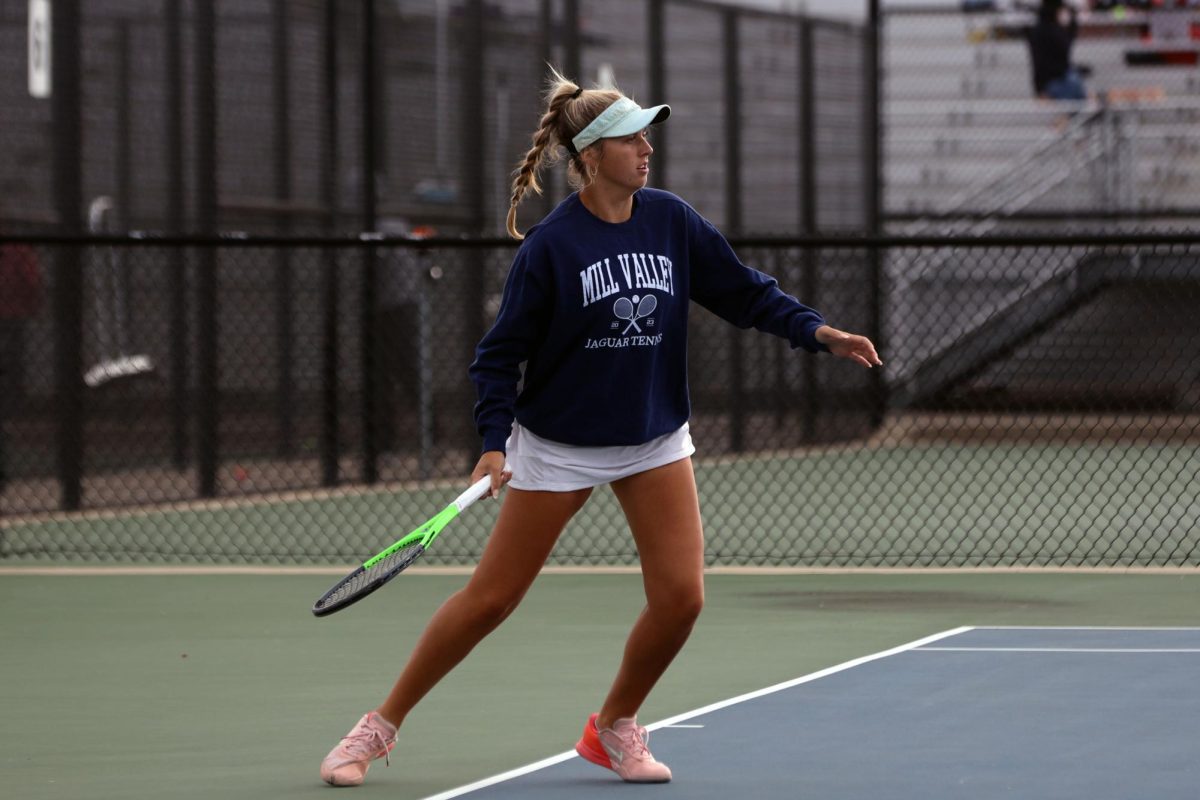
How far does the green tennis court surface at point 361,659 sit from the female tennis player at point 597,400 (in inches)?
12.1

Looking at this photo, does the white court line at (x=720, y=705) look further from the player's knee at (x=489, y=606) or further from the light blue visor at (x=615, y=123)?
the light blue visor at (x=615, y=123)

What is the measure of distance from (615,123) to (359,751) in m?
1.72

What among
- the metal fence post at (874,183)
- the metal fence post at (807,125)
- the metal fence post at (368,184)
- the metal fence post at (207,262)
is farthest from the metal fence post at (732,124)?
the metal fence post at (207,262)

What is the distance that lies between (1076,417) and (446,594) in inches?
441

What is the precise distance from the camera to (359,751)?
232 inches

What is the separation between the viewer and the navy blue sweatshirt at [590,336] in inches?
228

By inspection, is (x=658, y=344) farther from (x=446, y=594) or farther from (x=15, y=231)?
(x=15, y=231)

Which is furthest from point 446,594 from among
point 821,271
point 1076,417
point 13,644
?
point 1076,417

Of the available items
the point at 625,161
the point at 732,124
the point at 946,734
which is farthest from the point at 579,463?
the point at 732,124

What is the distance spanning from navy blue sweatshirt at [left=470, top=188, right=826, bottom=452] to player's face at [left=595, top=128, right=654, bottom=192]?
123 mm

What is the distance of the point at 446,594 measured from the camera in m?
10.1

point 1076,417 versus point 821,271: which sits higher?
point 821,271

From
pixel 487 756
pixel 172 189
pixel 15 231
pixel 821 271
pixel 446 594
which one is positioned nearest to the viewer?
pixel 487 756

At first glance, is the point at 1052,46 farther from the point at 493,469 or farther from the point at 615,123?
the point at 493,469
